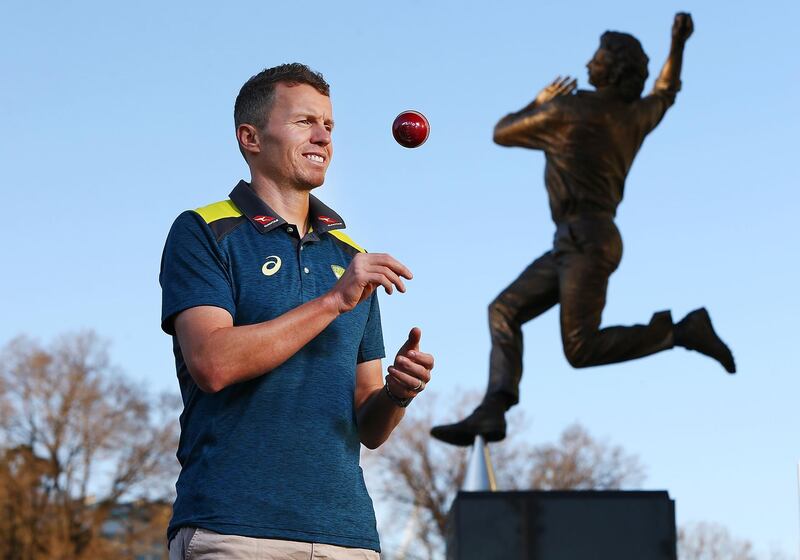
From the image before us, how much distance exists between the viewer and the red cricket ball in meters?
3.01

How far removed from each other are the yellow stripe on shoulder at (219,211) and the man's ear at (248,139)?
0.13m

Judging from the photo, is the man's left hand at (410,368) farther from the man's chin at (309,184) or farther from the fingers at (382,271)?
the man's chin at (309,184)

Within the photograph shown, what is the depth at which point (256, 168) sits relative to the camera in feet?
9.33

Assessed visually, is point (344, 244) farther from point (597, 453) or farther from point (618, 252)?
point (597, 453)

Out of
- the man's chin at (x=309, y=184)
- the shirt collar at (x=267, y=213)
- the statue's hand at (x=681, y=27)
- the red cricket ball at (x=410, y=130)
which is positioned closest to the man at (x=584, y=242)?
the statue's hand at (x=681, y=27)

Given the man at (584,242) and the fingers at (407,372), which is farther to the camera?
the man at (584,242)

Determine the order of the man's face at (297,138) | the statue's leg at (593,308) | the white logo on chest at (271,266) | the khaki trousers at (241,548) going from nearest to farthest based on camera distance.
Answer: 1. the khaki trousers at (241,548)
2. the white logo on chest at (271,266)
3. the man's face at (297,138)
4. the statue's leg at (593,308)

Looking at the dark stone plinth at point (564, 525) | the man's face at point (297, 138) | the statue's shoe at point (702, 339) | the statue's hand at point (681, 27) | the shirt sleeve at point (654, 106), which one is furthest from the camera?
the statue's hand at point (681, 27)

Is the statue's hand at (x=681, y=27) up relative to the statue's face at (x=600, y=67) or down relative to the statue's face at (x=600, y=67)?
up

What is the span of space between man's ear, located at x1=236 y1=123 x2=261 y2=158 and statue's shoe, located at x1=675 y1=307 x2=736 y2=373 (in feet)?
17.5

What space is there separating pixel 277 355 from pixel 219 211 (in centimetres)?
48

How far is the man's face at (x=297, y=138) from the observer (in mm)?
2770

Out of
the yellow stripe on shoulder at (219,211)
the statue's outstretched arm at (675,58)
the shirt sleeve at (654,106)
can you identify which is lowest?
the yellow stripe on shoulder at (219,211)

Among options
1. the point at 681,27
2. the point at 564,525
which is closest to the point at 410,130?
the point at 564,525
